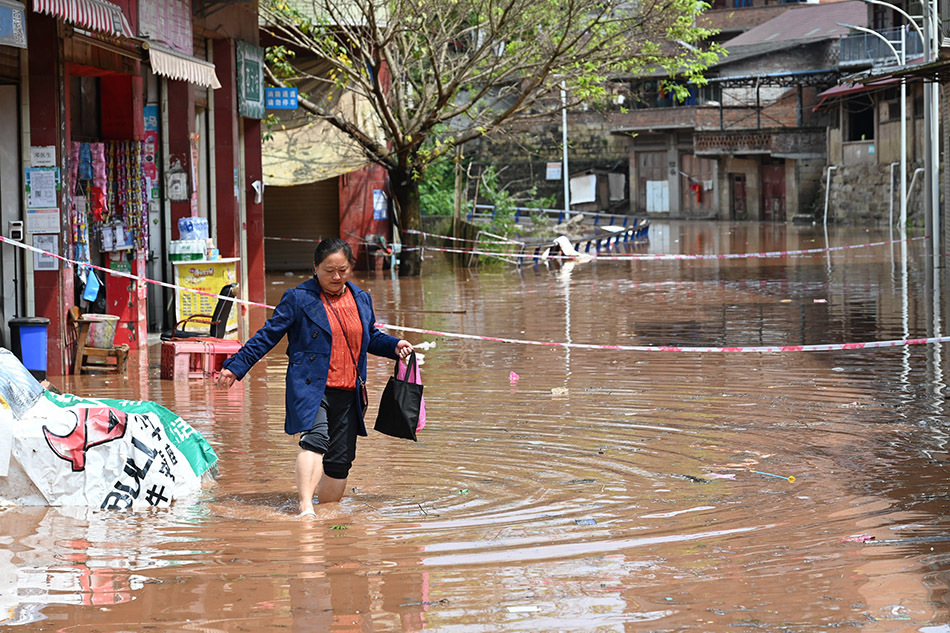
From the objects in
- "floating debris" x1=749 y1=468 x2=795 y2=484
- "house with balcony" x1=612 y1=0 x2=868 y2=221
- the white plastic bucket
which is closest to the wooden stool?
the white plastic bucket

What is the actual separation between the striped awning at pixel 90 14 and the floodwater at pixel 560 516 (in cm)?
327

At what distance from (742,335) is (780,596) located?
10.2m

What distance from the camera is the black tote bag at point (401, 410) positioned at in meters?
6.86

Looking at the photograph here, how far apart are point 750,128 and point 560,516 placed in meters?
54.3

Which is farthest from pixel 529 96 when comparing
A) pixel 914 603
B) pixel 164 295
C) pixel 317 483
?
pixel 914 603

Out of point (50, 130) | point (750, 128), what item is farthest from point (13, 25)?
point (750, 128)

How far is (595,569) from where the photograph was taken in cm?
553

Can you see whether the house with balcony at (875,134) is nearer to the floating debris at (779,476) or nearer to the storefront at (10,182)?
the storefront at (10,182)

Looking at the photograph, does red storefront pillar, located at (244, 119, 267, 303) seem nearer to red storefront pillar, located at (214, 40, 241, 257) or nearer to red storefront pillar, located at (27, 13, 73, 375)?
red storefront pillar, located at (214, 40, 241, 257)

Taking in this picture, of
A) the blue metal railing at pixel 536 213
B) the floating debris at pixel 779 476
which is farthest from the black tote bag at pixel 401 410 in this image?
the blue metal railing at pixel 536 213

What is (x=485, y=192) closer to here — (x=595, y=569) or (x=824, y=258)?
(x=824, y=258)

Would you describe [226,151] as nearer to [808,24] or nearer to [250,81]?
[250,81]

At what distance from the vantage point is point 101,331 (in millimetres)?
12547

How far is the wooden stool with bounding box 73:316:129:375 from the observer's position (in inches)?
488
